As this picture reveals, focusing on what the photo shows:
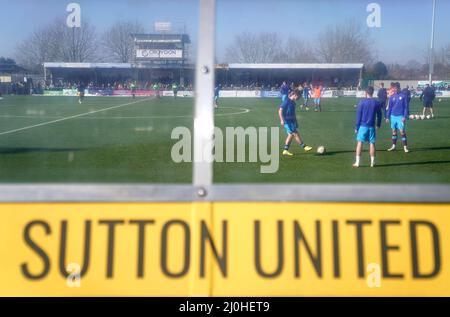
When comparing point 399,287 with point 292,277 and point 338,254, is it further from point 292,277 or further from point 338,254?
point 292,277

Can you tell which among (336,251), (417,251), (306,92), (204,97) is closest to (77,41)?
(204,97)

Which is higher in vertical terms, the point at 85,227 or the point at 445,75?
the point at 445,75

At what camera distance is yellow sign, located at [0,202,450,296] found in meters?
2.28

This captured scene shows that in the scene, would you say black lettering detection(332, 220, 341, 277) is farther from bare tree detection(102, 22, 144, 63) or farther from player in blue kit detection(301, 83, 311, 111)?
player in blue kit detection(301, 83, 311, 111)

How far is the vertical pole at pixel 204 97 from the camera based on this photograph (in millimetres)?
2188

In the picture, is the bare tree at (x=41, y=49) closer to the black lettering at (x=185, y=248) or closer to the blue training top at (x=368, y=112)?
the black lettering at (x=185, y=248)

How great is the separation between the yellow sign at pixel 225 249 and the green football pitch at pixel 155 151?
271cm

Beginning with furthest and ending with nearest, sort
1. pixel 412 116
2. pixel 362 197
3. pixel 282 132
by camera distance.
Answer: pixel 412 116
pixel 282 132
pixel 362 197

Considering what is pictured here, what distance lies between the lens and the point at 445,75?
9.29 meters

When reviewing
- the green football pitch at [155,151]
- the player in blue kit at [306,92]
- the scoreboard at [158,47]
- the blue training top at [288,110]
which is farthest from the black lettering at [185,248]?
the player in blue kit at [306,92]

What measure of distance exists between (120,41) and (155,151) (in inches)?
389

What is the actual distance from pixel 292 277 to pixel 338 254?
8.7 inches

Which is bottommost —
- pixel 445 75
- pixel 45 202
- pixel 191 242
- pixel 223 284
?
pixel 223 284

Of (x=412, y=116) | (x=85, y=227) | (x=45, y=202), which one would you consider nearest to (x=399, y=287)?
(x=85, y=227)
